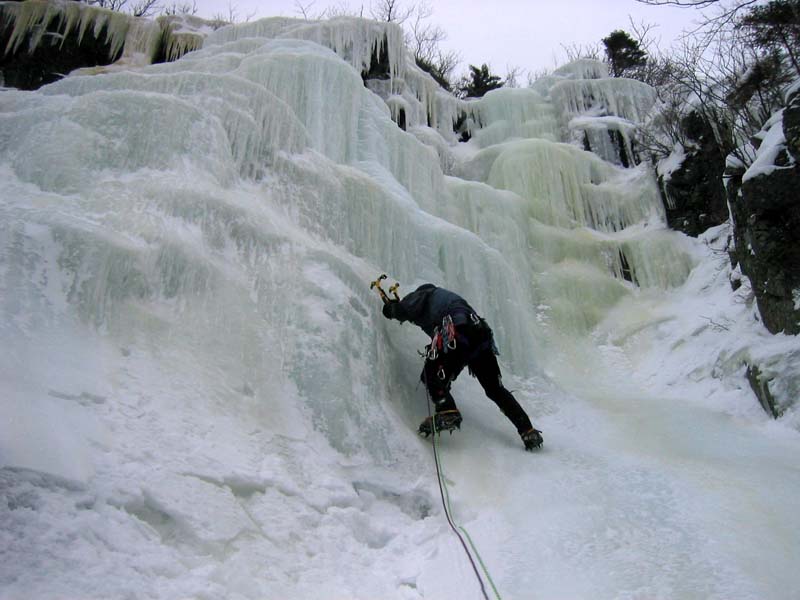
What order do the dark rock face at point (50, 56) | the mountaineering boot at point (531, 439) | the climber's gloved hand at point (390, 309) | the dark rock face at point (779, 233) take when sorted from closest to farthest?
1. the mountaineering boot at point (531, 439)
2. the climber's gloved hand at point (390, 309)
3. the dark rock face at point (779, 233)
4. the dark rock face at point (50, 56)

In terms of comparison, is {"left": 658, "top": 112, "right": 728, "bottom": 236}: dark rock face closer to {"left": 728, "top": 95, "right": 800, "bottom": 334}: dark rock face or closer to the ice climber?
{"left": 728, "top": 95, "right": 800, "bottom": 334}: dark rock face

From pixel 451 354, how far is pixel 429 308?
41 centimetres

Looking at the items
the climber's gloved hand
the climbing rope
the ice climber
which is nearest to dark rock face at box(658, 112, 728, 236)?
the ice climber

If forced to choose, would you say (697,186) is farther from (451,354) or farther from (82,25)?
(82,25)

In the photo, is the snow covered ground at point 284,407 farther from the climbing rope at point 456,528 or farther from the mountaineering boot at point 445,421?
the mountaineering boot at point 445,421

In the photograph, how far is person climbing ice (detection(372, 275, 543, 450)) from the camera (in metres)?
3.65

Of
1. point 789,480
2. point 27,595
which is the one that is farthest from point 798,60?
point 27,595

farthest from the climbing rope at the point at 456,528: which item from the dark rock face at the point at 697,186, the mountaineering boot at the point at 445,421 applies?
the dark rock face at the point at 697,186

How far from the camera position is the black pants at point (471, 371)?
12.2ft

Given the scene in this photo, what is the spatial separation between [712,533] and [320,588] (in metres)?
1.81

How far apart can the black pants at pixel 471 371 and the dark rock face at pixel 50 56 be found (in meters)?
9.92

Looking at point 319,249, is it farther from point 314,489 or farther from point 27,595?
point 27,595

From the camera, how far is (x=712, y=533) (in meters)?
2.52

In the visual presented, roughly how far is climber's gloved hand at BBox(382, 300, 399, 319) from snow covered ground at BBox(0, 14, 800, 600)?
83mm
